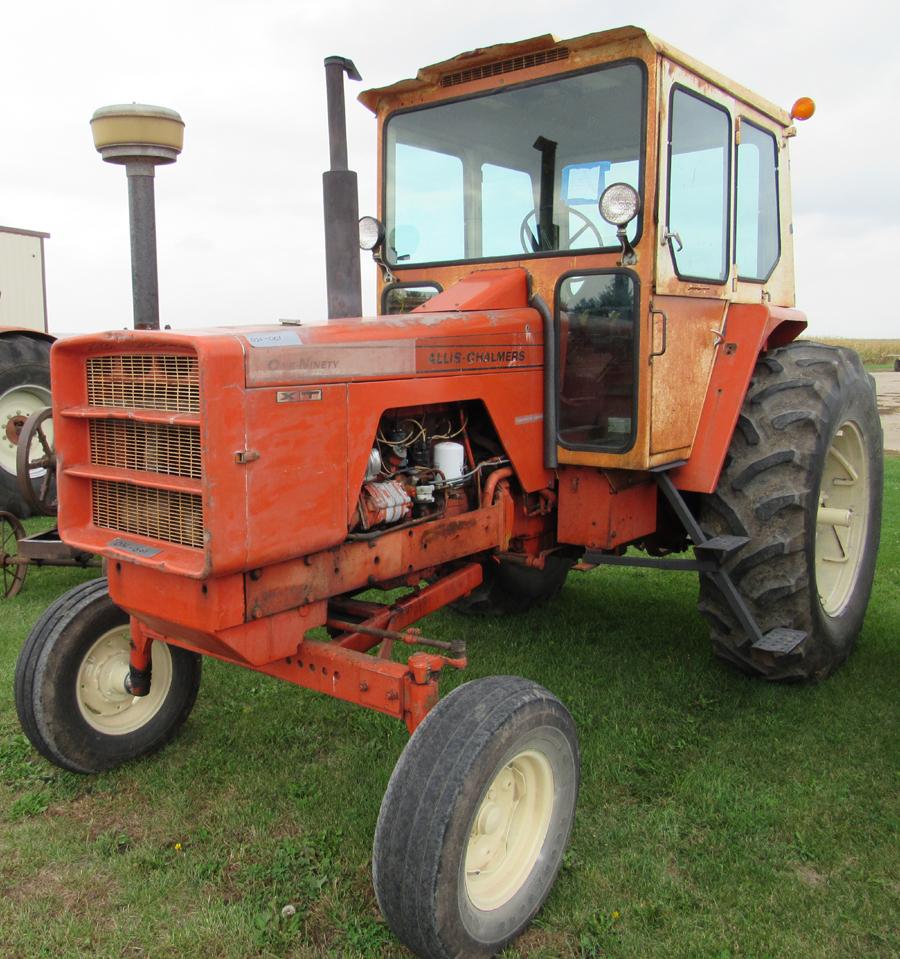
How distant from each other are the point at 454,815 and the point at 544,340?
1.88m

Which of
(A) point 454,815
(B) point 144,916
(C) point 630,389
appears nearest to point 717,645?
(C) point 630,389

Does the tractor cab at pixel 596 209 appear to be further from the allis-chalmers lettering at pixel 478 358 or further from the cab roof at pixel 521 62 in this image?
the allis-chalmers lettering at pixel 478 358

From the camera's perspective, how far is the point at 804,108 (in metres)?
4.43

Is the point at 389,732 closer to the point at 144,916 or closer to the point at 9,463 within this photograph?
the point at 144,916

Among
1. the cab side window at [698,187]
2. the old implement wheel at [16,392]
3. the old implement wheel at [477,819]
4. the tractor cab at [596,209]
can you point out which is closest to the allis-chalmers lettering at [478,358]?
the tractor cab at [596,209]

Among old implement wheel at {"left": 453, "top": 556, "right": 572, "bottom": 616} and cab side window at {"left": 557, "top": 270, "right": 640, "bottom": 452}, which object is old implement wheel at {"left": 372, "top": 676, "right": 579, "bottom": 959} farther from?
old implement wheel at {"left": 453, "top": 556, "right": 572, "bottom": 616}

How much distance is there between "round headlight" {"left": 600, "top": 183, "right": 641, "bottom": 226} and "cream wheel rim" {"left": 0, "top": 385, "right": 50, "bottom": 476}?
221 inches

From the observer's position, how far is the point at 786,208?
4555 millimetres

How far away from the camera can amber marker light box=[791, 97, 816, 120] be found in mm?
4434

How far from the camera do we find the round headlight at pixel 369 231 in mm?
3977

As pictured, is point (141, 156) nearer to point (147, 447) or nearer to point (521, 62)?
point (521, 62)

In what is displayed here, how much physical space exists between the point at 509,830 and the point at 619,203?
210cm

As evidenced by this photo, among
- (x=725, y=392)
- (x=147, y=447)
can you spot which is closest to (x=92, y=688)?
(x=147, y=447)

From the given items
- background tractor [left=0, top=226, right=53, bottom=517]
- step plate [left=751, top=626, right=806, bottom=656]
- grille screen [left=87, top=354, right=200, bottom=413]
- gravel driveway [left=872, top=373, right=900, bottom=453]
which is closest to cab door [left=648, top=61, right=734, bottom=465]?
step plate [left=751, top=626, right=806, bottom=656]
